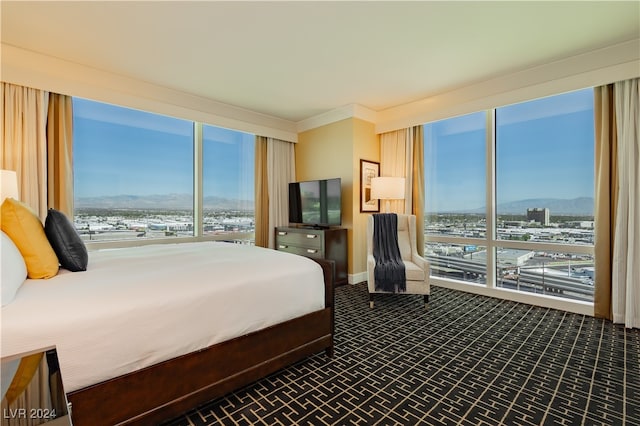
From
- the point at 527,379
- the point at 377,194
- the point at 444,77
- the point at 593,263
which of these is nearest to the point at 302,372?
the point at 527,379

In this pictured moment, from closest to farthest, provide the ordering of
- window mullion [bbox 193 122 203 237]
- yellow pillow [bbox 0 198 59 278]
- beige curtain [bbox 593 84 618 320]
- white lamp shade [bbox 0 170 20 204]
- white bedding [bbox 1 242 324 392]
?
white bedding [bbox 1 242 324 392] → yellow pillow [bbox 0 198 59 278] → white lamp shade [bbox 0 170 20 204] → beige curtain [bbox 593 84 618 320] → window mullion [bbox 193 122 203 237]

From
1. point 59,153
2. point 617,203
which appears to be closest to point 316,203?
point 59,153

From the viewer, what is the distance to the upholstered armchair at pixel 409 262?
3398 mm

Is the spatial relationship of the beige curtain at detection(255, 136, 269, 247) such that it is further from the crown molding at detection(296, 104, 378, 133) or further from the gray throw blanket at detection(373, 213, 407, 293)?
the gray throw blanket at detection(373, 213, 407, 293)

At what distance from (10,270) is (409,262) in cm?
367

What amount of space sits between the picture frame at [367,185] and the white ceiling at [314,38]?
1.32 m

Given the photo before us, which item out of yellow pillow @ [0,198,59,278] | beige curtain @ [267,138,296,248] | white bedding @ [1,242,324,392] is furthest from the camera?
beige curtain @ [267,138,296,248]

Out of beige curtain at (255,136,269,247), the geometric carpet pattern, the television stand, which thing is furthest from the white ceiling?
the geometric carpet pattern

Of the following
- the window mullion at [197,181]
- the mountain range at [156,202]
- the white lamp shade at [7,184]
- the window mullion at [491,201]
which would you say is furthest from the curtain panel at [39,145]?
the window mullion at [491,201]

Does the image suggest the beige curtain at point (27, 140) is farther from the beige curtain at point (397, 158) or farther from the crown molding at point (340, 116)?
the beige curtain at point (397, 158)

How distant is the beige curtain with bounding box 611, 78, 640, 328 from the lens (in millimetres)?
2836

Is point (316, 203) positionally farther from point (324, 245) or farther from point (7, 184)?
point (7, 184)

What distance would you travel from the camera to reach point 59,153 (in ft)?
10.4

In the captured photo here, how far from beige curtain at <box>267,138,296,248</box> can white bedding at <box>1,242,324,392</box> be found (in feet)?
9.70
